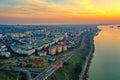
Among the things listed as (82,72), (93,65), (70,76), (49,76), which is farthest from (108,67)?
(49,76)

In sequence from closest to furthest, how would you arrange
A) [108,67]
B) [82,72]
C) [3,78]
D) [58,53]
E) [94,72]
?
[3,78]
[82,72]
[94,72]
[108,67]
[58,53]

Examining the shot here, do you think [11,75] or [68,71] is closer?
[11,75]

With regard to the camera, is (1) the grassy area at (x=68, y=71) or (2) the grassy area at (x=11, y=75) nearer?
(2) the grassy area at (x=11, y=75)

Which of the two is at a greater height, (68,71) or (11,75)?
(11,75)

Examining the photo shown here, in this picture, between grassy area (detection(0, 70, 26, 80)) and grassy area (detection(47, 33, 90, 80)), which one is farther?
grassy area (detection(47, 33, 90, 80))

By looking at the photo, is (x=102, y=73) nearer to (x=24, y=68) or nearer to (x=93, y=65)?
(x=93, y=65)

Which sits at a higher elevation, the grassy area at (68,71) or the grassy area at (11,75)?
the grassy area at (11,75)

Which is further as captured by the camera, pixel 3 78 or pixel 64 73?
pixel 64 73

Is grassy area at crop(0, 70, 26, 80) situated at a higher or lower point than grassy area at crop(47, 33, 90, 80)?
higher

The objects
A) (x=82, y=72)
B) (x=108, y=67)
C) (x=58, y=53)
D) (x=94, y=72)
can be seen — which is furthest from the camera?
(x=58, y=53)

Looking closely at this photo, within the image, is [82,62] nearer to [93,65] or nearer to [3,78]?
[93,65]
